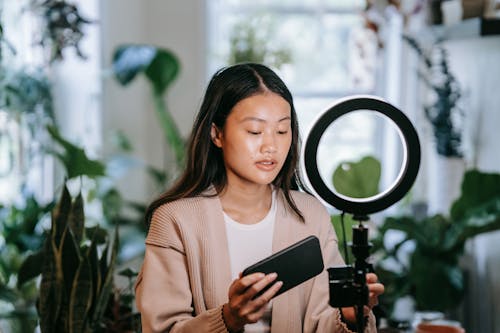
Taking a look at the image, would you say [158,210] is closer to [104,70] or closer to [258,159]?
[258,159]

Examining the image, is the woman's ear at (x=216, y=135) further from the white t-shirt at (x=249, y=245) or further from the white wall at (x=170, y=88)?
the white wall at (x=170, y=88)

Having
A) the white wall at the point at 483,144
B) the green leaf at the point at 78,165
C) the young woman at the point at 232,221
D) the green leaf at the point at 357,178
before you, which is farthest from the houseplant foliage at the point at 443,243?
the young woman at the point at 232,221

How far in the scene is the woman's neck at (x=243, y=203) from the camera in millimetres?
1337

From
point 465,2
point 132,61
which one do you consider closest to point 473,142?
point 465,2

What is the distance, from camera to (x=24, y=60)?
2.86 m

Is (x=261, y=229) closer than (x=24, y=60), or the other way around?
(x=261, y=229)

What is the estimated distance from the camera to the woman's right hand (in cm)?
108

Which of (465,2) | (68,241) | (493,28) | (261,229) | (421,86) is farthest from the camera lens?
(421,86)

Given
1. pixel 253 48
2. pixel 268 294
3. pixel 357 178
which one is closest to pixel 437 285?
pixel 357 178

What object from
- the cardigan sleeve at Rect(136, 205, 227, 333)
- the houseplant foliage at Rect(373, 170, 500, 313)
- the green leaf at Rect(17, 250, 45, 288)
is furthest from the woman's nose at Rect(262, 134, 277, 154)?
the houseplant foliage at Rect(373, 170, 500, 313)

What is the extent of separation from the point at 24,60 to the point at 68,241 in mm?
1399

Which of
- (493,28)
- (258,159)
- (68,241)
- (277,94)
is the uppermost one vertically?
(493,28)

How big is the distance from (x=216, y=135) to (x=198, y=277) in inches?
9.9

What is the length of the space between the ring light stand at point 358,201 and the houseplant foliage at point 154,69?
1.89 meters
